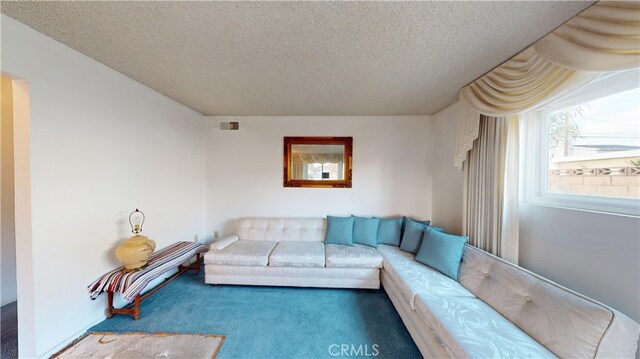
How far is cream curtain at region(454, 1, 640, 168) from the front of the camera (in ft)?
3.34

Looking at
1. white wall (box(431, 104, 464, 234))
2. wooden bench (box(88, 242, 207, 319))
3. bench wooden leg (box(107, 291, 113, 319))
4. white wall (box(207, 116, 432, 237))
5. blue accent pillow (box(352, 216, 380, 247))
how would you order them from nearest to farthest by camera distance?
wooden bench (box(88, 242, 207, 319)) → bench wooden leg (box(107, 291, 113, 319)) → white wall (box(431, 104, 464, 234)) → blue accent pillow (box(352, 216, 380, 247)) → white wall (box(207, 116, 432, 237))

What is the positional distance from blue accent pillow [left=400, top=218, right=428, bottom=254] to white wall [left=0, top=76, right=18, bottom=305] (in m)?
4.15

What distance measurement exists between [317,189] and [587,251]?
2.67m

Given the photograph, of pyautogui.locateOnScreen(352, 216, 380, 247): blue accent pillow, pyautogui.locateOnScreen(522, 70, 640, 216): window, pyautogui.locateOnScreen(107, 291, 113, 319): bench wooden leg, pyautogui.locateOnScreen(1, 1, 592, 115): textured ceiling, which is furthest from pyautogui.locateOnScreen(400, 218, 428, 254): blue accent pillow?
pyautogui.locateOnScreen(107, 291, 113, 319): bench wooden leg

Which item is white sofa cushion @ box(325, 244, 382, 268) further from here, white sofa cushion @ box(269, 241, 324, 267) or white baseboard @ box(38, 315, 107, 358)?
white baseboard @ box(38, 315, 107, 358)

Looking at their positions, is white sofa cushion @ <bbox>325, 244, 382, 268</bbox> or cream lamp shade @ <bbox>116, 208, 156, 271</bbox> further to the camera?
white sofa cushion @ <bbox>325, 244, 382, 268</bbox>

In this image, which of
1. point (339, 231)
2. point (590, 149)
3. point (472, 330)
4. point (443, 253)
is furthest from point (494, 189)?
point (339, 231)

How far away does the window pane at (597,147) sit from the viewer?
1162 mm

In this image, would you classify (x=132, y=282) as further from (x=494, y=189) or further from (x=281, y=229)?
(x=494, y=189)

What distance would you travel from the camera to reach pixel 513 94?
1589 millimetres

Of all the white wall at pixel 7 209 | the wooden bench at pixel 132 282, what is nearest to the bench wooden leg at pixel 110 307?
the wooden bench at pixel 132 282

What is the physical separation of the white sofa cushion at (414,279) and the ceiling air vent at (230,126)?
2.95 m

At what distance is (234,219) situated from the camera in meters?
3.32

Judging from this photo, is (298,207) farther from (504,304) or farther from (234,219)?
(504,304)
